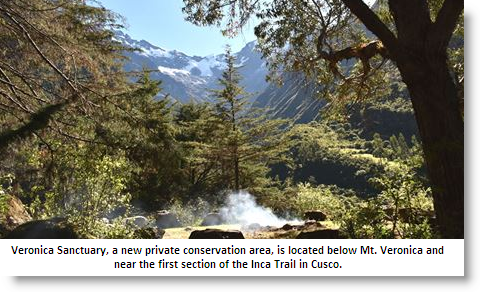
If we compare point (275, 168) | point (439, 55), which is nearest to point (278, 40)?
point (439, 55)

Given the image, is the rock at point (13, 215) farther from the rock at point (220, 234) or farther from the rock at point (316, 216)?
the rock at point (316, 216)

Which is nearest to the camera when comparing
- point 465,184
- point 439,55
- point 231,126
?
point 465,184

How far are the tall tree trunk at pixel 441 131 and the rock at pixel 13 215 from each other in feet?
28.1

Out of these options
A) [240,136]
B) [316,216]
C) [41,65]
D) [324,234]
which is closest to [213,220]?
[240,136]

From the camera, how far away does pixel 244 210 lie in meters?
21.1

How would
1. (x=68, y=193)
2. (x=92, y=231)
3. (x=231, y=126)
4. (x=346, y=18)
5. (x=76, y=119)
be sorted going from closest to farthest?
(x=76, y=119), (x=92, y=231), (x=68, y=193), (x=346, y=18), (x=231, y=126)

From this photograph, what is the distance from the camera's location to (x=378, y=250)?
4.66 m

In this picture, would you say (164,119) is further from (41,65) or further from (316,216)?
(316,216)

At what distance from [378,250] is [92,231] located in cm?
553

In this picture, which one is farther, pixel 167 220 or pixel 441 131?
pixel 167 220

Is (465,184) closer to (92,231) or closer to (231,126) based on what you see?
(92,231)
